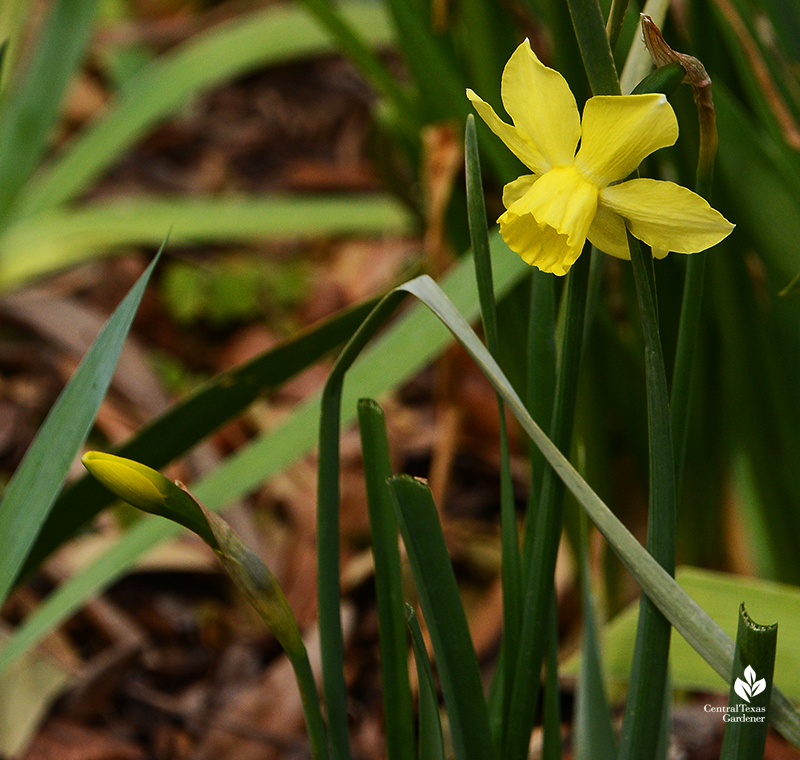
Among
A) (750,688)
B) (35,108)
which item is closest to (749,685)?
(750,688)

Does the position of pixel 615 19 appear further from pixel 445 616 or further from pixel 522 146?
pixel 445 616

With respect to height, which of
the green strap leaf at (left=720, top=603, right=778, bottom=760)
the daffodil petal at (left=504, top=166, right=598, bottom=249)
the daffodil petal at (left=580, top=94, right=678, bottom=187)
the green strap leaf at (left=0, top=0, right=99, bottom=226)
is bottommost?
the green strap leaf at (left=720, top=603, right=778, bottom=760)

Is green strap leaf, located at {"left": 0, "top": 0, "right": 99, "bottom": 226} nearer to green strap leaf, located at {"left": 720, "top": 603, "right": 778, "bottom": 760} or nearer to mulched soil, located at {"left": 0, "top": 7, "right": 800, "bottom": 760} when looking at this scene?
mulched soil, located at {"left": 0, "top": 7, "right": 800, "bottom": 760}

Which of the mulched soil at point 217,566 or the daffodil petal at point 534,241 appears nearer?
the daffodil petal at point 534,241

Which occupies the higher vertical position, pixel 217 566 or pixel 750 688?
pixel 750 688

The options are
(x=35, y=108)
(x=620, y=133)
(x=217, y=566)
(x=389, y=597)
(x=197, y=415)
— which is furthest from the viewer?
(x=35, y=108)

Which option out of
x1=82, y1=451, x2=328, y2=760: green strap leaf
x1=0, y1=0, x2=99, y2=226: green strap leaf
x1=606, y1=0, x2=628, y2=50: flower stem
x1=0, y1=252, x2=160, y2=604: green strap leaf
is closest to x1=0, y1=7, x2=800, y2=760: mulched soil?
x1=0, y1=0, x2=99, y2=226: green strap leaf

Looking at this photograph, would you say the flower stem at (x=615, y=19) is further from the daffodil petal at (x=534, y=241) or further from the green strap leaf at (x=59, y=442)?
the green strap leaf at (x=59, y=442)

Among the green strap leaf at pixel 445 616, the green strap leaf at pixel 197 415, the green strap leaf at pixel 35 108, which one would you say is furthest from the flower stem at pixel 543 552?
the green strap leaf at pixel 35 108
